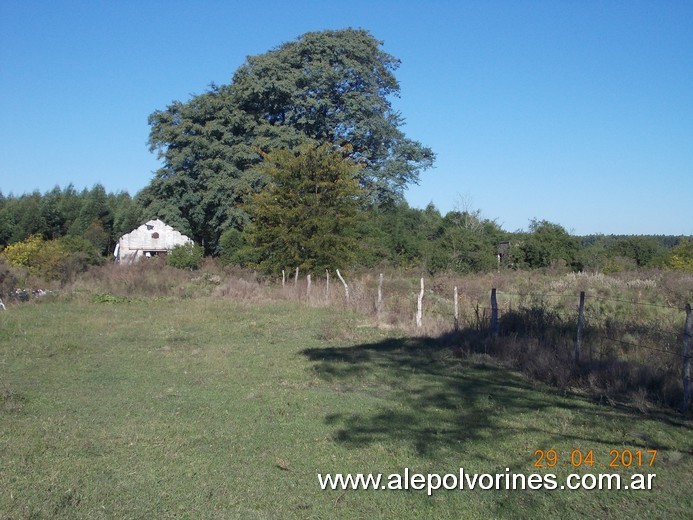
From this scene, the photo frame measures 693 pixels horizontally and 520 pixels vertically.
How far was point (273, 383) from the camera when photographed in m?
10.8

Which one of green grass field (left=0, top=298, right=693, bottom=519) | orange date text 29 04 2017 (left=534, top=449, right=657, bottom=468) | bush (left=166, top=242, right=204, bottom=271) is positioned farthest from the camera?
bush (left=166, top=242, right=204, bottom=271)

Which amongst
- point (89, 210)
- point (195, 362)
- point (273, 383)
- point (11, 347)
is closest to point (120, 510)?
point (273, 383)

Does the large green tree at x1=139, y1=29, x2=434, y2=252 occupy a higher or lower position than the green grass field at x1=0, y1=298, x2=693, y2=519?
higher

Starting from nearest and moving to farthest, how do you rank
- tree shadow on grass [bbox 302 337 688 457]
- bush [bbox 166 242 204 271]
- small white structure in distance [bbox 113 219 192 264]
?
tree shadow on grass [bbox 302 337 688 457] < bush [bbox 166 242 204 271] < small white structure in distance [bbox 113 219 192 264]

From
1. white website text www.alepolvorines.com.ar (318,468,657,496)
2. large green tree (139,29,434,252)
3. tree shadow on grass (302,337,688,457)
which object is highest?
large green tree (139,29,434,252)

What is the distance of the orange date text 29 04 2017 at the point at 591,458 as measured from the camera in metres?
6.60

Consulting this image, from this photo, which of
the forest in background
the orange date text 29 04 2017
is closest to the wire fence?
the orange date text 29 04 2017

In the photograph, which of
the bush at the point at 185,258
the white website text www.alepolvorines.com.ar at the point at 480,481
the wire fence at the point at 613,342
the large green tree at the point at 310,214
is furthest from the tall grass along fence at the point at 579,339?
the bush at the point at 185,258

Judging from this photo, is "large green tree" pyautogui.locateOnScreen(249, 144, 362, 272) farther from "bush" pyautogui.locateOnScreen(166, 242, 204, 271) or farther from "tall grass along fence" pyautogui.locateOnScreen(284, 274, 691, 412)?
"bush" pyautogui.locateOnScreen(166, 242, 204, 271)

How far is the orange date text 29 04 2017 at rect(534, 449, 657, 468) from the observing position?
660 centimetres

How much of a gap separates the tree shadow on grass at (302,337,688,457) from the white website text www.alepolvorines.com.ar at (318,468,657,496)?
0.80m

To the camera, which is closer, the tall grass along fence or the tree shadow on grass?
the tree shadow on grass

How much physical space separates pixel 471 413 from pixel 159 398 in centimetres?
460

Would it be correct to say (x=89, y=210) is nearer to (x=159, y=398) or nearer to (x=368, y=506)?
(x=159, y=398)
